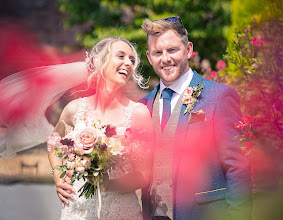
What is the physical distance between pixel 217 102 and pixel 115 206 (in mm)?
1256

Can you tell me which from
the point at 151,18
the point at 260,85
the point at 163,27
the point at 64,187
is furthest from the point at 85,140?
the point at 151,18

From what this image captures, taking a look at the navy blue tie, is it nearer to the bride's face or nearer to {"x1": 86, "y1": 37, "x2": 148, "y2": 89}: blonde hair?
{"x1": 86, "y1": 37, "x2": 148, "y2": 89}: blonde hair

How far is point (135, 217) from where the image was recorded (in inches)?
134

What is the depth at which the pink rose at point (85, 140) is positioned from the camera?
2926 mm

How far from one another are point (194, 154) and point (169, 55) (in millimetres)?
870

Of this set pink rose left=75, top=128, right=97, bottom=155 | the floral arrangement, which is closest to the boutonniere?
the floral arrangement

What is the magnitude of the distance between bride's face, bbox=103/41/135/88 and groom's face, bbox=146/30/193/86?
0.75ft

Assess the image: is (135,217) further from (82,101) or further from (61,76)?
(61,76)

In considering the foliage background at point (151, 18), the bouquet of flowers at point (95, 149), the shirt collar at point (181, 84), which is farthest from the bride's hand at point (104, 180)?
the foliage background at point (151, 18)

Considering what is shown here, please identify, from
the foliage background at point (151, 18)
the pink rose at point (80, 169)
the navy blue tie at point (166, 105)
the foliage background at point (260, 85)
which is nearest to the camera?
the pink rose at point (80, 169)

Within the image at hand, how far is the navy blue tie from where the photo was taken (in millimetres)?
3327

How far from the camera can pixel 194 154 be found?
3.11 m

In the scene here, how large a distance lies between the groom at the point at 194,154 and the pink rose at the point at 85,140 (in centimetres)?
60

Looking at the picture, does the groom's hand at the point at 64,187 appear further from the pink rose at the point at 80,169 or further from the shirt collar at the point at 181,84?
the shirt collar at the point at 181,84
